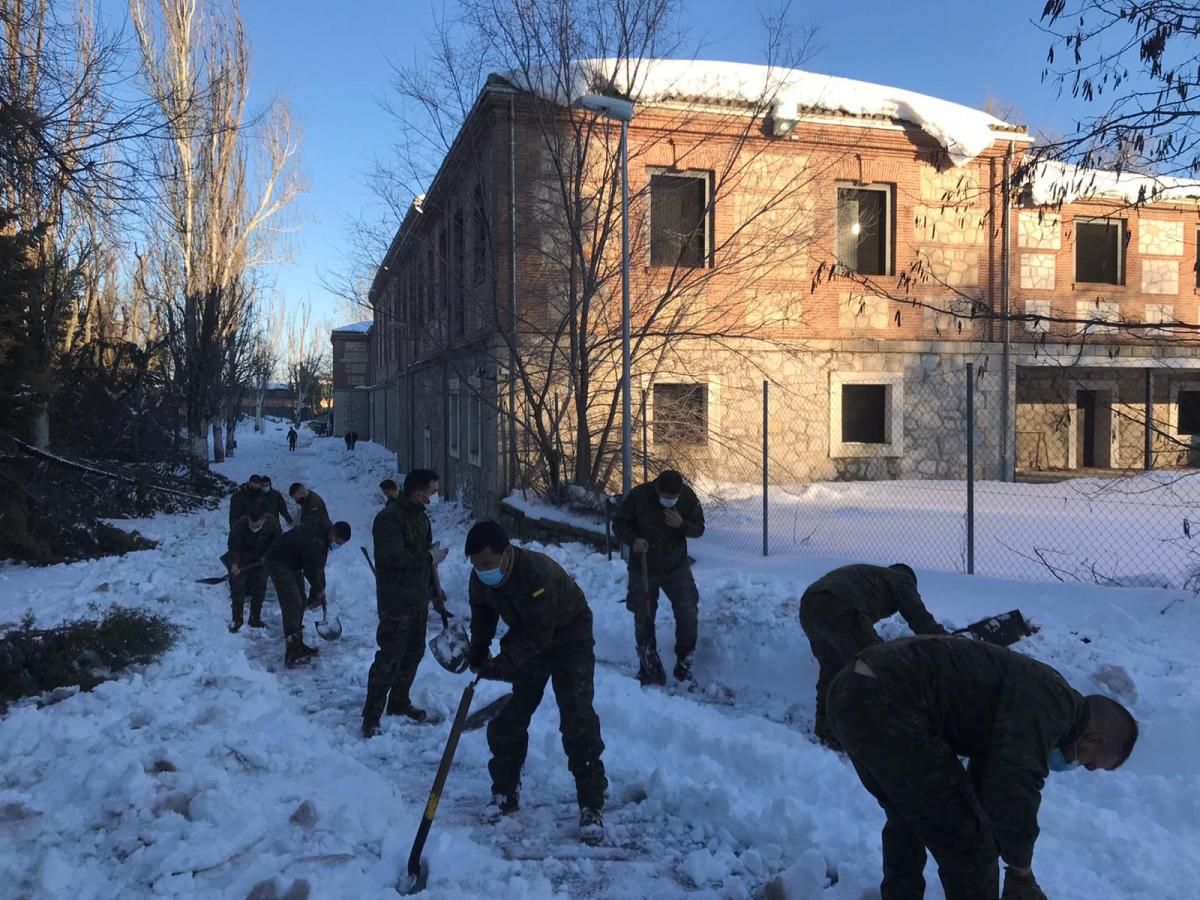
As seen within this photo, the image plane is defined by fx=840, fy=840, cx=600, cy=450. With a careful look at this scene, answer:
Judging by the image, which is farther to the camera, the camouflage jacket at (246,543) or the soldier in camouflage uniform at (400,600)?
the camouflage jacket at (246,543)

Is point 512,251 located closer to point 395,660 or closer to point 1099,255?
point 395,660

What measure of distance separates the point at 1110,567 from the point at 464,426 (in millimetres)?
12772

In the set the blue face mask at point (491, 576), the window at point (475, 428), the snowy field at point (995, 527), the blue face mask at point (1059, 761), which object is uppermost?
the window at point (475, 428)

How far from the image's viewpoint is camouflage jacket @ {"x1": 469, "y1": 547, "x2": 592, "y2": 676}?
426cm

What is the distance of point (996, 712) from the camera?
2754mm

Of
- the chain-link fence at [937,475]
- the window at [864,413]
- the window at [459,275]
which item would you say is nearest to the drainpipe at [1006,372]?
the chain-link fence at [937,475]

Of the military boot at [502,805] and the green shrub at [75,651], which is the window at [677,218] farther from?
the military boot at [502,805]

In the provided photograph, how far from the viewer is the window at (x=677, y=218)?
14148mm

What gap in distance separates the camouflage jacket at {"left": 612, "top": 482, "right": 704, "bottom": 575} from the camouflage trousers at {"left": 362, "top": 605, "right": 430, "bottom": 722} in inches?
70.2

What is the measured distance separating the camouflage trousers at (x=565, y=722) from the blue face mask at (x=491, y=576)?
1.73 ft

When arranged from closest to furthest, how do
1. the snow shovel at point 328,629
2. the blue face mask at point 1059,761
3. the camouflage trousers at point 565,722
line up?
the blue face mask at point 1059,761 → the camouflage trousers at point 565,722 → the snow shovel at point 328,629

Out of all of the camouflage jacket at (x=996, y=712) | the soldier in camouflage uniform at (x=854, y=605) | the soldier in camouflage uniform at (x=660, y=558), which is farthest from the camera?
the soldier in camouflage uniform at (x=660, y=558)

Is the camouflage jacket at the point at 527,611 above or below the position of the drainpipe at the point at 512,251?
below

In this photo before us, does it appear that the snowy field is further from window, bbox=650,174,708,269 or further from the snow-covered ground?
window, bbox=650,174,708,269
